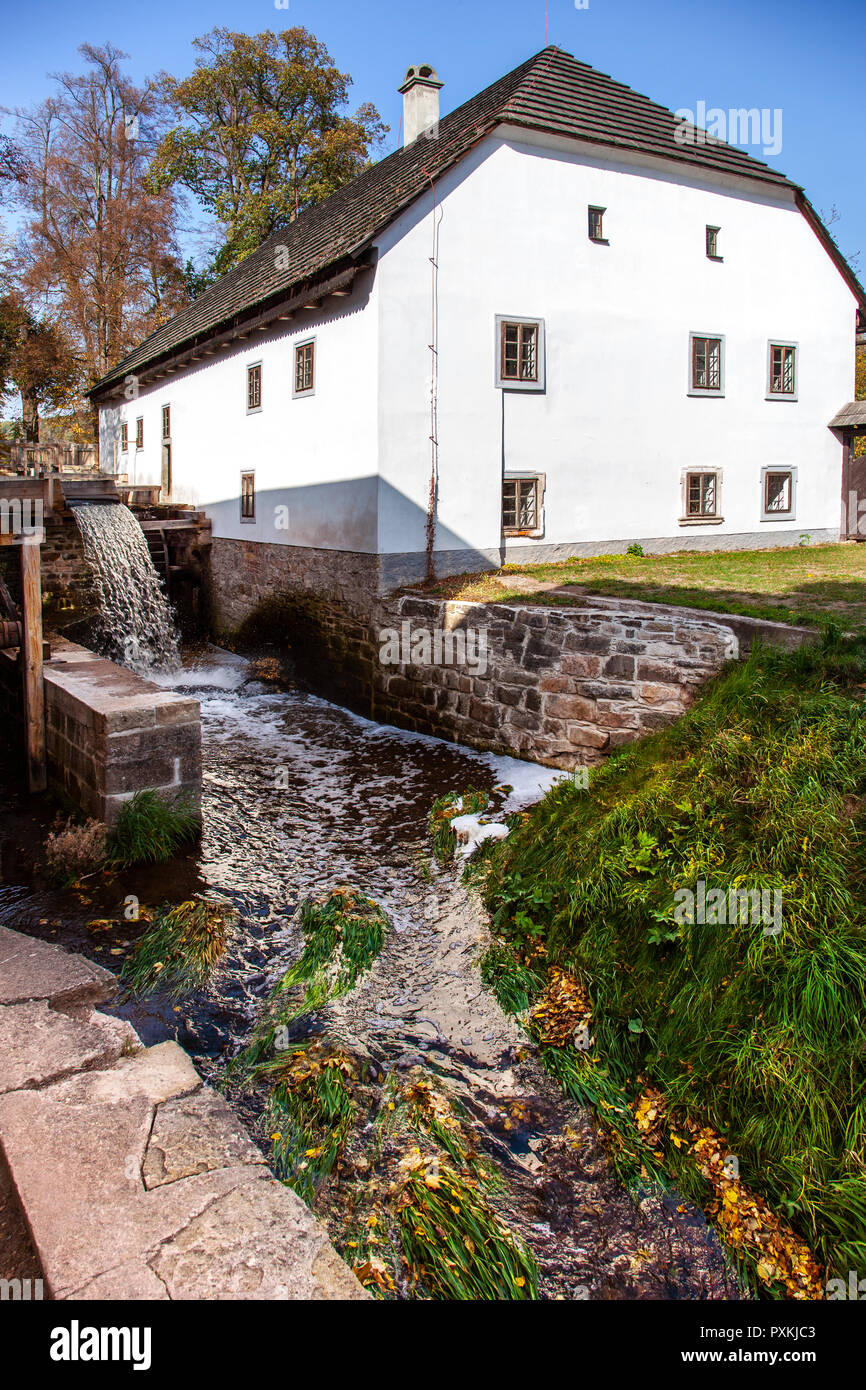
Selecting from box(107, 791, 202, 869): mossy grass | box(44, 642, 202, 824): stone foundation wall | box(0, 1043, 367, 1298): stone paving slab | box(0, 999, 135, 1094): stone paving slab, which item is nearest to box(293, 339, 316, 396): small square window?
box(44, 642, 202, 824): stone foundation wall

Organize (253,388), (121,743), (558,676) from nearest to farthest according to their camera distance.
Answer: (121,743) → (558,676) → (253,388)

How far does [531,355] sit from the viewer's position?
43.2 feet

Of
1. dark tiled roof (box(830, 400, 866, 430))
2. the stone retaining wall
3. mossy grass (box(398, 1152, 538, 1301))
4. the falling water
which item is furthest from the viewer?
dark tiled roof (box(830, 400, 866, 430))

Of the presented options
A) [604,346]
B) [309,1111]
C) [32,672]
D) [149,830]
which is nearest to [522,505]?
[604,346]

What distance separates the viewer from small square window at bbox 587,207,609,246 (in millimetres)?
13703

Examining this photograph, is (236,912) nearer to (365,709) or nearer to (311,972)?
(311,972)

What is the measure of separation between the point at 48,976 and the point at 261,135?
103 ft

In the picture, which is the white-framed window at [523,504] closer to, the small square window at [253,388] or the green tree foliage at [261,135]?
the small square window at [253,388]

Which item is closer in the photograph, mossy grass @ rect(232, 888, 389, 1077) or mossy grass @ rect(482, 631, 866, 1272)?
mossy grass @ rect(482, 631, 866, 1272)

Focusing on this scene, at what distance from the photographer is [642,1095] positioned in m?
4.27

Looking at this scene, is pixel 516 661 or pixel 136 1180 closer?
pixel 136 1180

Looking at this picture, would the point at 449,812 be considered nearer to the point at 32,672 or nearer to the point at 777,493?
the point at 32,672

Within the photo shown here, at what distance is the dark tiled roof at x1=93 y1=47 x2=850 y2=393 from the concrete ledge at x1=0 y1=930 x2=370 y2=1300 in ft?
33.9

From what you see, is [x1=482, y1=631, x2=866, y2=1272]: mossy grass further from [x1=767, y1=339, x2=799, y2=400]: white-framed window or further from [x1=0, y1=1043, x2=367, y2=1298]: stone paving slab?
[x1=767, y1=339, x2=799, y2=400]: white-framed window
